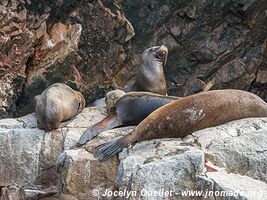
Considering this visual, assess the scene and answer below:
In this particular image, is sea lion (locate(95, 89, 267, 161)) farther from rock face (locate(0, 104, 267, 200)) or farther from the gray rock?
the gray rock

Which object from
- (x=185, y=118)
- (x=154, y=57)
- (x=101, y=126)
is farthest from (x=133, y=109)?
(x=154, y=57)

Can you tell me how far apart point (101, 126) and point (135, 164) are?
167 centimetres

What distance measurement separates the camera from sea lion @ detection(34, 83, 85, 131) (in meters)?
7.46

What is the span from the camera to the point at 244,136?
602 centimetres

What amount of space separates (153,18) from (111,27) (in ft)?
3.61

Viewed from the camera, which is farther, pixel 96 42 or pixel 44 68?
pixel 96 42

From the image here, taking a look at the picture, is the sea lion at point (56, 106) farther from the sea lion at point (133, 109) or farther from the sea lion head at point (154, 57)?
the sea lion head at point (154, 57)

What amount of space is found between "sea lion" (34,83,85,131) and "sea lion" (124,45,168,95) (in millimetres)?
1449

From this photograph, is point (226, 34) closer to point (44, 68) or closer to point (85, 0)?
point (85, 0)

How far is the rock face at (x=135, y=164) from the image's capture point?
527 centimetres

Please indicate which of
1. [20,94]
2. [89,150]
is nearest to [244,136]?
[89,150]

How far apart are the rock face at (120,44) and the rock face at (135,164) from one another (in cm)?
286

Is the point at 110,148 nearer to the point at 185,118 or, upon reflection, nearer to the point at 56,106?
the point at 185,118
